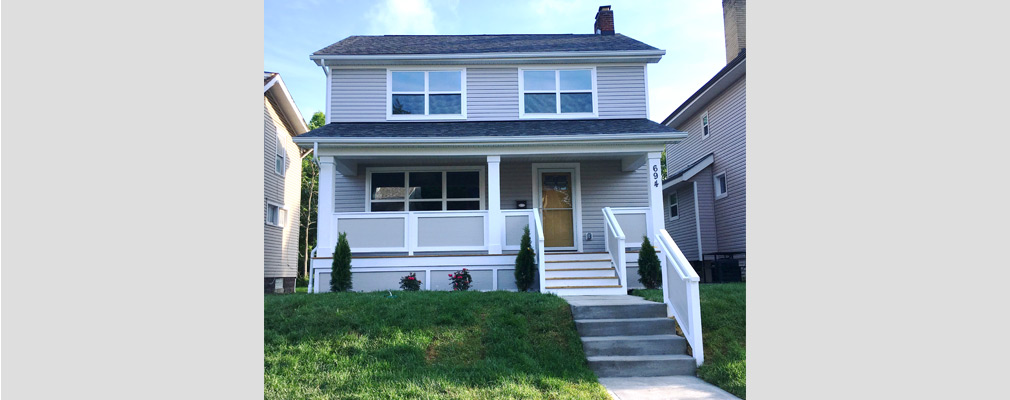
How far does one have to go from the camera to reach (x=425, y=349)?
6.30 meters

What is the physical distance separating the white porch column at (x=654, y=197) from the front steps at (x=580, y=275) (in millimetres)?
990

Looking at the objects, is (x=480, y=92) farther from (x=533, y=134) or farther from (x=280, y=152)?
(x=280, y=152)

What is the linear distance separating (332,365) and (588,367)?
102 inches

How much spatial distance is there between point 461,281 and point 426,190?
124 inches

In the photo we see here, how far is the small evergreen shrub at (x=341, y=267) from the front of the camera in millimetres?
10255

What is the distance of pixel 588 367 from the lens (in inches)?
249

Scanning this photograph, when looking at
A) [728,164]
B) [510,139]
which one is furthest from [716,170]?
[510,139]

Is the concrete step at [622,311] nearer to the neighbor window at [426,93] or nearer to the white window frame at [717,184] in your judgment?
the neighbor window at [426,93]

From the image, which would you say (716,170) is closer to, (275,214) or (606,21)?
(606,21)

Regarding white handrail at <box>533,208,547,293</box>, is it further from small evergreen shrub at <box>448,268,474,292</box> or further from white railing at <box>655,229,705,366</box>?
white railing at <box>655,229,705,366</box>

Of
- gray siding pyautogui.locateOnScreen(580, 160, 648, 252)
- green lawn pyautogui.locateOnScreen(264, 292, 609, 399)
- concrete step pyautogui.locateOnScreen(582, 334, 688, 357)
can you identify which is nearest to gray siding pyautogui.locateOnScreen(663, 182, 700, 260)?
gray siding pyautogui.locateOnScreen(580, 160, 648, 252)

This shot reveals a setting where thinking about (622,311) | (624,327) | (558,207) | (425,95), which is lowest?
(624,327)

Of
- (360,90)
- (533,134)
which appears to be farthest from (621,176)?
(360,90)

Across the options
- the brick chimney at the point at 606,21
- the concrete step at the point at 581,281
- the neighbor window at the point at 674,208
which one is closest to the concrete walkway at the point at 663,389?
the concrete step at the point at 581,281
